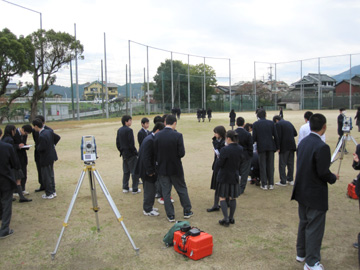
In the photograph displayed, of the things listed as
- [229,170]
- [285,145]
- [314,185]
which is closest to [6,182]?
[229,170]

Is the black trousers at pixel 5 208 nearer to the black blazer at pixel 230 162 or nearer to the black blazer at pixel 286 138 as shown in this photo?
the black blazer at pixel 230 162

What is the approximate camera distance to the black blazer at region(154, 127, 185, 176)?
5.31 m

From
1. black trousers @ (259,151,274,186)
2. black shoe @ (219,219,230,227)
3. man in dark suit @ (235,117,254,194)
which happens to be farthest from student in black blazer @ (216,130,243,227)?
black trousers @ (259,151,274,186)

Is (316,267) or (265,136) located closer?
(316,267)

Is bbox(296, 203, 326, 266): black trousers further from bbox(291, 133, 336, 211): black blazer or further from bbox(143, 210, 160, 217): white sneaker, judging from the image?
bbox(143, 210, 160, 217): white sneaker

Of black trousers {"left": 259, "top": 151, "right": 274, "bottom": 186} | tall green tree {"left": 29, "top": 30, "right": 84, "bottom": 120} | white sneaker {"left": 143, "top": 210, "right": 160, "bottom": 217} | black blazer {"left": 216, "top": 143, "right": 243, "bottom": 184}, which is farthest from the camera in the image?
tall green tree {"left": 29, "top": 30, "right": 84, "bottom": 120}

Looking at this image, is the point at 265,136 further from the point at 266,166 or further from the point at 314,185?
the point at 314,185

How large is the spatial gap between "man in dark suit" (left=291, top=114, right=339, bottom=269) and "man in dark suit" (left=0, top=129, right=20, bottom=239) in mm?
4552

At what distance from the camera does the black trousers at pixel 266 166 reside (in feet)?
23.8

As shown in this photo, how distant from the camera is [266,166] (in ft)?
24.2

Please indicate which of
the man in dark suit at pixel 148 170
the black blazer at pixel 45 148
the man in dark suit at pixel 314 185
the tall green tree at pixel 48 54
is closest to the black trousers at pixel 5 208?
the black blazer at pixel 45 148

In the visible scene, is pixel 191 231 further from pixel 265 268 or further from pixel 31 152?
pixel 31 152

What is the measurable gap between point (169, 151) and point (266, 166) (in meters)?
3.18

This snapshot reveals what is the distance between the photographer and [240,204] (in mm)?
6324
